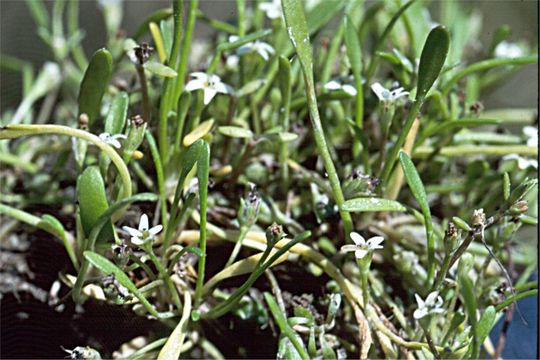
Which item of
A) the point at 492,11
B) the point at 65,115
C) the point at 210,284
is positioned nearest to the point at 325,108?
the point at 210,284

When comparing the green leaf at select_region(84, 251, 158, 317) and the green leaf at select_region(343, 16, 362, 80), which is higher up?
the green leaf at select_region(343, 16, 362, 80)

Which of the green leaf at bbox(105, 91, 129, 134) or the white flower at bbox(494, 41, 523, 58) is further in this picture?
the white flower at bbox(494, 41, 523, 58)

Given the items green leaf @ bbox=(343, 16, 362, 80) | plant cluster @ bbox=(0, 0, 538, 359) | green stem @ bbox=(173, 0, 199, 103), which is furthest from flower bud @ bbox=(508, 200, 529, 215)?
green stem @ bbox=(173, 0, 199, 103)

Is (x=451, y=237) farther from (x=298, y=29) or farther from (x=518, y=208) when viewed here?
(x=298, y=29)

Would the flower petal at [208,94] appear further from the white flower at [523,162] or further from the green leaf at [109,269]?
the white flower at [523,162]

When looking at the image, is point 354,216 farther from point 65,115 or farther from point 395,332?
point 65,115

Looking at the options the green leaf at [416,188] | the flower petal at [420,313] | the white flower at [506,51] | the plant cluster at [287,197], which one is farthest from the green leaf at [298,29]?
the white flower at [506,51]

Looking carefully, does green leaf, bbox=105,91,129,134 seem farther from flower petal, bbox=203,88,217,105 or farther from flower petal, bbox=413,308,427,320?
flower petal, bbox=413,308,427,320

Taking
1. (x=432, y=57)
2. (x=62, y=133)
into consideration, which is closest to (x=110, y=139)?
(x=62, y=133)
